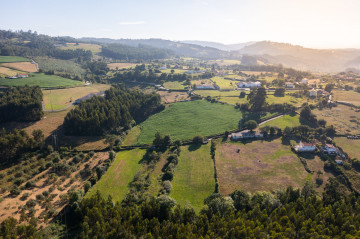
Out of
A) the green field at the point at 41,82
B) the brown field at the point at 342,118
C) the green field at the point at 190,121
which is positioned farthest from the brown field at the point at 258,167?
the green field at the point at 41,82

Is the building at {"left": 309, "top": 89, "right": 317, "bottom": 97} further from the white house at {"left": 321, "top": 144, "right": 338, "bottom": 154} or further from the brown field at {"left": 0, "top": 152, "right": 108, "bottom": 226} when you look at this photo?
the brown field at {"left": 0, "top": 152, "right": 108, "bottom": 226}

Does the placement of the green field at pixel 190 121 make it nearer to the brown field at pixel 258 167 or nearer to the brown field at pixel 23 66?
the brown field at pixel 258 167

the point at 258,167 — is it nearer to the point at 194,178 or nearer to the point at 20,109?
the point at 194,178

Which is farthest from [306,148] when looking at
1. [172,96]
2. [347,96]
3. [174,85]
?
[174,85]

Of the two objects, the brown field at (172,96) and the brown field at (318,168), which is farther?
the brown field at (172,96)

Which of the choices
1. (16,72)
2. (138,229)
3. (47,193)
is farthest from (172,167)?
(16,72)

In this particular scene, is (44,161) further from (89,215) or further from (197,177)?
(197,177)
